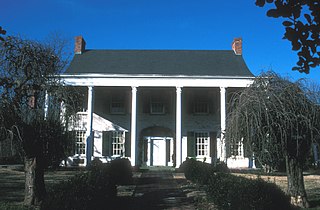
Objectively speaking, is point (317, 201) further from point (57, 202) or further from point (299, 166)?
point (57, 202)

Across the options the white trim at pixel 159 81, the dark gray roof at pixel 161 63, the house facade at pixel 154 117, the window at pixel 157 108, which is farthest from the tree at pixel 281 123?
the window at pixel 157 108

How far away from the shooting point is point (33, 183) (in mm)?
10836

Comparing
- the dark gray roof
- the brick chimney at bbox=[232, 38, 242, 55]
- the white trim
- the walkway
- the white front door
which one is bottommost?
the walkway

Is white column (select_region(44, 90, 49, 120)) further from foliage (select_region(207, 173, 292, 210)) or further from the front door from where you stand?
the front door

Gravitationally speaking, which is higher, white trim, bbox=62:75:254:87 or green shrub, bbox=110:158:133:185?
white trim, bbox=62:75:254:87

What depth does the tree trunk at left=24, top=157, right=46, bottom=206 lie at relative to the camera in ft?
35.3

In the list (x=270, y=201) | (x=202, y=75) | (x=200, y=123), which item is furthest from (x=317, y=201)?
(x=200, y=123)

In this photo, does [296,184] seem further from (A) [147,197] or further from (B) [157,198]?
(A) [147,197]

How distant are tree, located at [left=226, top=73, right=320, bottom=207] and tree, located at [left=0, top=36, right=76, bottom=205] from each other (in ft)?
17.7

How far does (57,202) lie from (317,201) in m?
8.43

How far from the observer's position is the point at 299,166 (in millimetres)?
10547

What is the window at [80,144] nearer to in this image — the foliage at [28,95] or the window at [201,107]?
the window at [201,107]

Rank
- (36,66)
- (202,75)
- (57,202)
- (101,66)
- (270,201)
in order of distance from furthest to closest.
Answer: (101,66), (202,75), (36,66), (270,201), (57,202)

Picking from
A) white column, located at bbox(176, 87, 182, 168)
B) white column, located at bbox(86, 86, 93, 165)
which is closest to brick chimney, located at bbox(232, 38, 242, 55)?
white column, located at bbox(176, 87, 182, 168)
